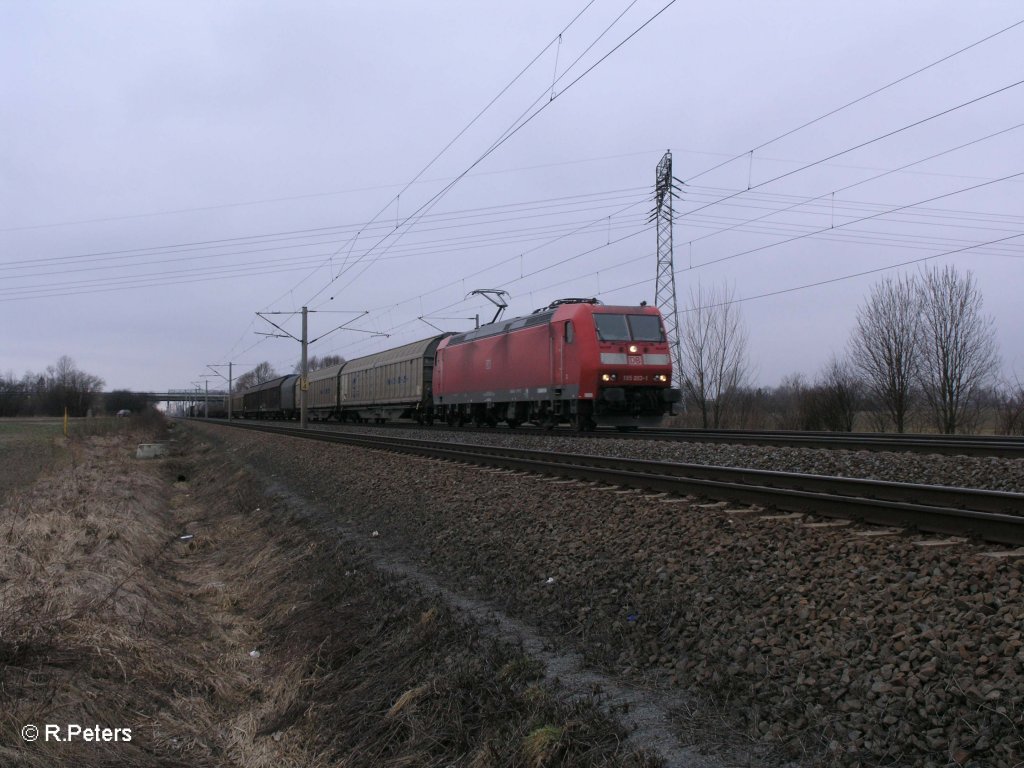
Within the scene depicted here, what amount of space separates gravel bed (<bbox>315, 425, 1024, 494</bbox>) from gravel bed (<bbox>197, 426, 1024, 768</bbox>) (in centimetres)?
305

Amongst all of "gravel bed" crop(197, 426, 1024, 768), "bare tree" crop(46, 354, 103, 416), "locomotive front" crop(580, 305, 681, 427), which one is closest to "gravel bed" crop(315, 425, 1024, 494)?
"gravel bed" crop(197, 426, 1024, 768)

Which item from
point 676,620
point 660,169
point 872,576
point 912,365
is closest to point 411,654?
point 676,620

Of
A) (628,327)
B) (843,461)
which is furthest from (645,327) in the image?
(843,461)

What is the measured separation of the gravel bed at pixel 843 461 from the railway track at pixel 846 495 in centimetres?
148

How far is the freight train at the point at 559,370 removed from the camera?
18.5 metres

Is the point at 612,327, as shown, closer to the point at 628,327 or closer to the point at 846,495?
the point at 628,327

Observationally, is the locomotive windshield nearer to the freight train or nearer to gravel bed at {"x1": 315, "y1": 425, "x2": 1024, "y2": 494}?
the freight train

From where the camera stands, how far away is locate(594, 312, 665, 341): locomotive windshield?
1870 cm

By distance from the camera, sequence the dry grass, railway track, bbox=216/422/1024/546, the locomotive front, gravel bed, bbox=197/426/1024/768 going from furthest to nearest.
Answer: the locomotive front → railway track, bbox=216/422/1024/546 → the dry grass → gravel bed, bbox=197/426/1024/768

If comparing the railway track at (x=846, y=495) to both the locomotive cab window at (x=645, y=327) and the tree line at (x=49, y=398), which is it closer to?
the locomotive cab window at (x=645, y=327)

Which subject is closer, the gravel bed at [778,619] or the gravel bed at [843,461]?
the gravel bed at [778,619]

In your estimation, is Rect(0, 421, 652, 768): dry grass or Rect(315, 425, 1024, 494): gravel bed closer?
Rect(0, 421, 652, 768): dry grass

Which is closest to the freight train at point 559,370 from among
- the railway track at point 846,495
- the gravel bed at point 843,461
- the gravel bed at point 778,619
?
the gravel bed at point 843,461

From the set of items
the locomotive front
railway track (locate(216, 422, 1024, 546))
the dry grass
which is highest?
the locomotive front
